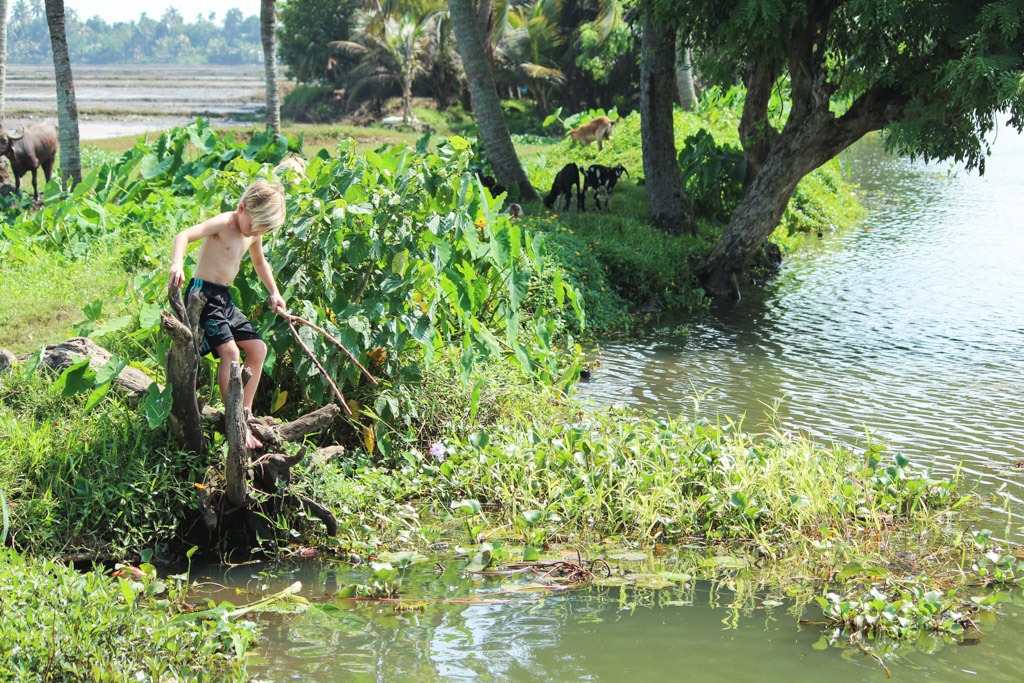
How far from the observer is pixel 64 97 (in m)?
12.9

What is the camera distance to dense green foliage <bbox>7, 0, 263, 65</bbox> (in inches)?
6329

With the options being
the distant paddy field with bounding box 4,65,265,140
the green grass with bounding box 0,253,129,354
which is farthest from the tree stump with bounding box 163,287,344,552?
the distant paddy field with bounding box 4,65,265,140

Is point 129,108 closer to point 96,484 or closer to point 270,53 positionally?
point 270,53

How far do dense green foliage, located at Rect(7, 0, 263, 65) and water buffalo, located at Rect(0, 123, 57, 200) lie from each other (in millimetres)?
155297

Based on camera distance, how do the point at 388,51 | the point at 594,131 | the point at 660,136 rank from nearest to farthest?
the point at 660,136 < the point at 594,131 < the point at 388,51

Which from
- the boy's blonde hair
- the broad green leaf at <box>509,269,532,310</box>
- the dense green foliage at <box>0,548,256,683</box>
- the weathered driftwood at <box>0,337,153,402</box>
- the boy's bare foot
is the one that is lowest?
the dense green foliage at <box>0,548,256,683</box>

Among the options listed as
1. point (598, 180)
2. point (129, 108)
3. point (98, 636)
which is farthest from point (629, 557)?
point (129, 108)

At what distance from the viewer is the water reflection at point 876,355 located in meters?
7.80

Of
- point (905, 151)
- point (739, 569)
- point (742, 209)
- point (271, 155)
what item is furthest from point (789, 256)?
point (739, 569)

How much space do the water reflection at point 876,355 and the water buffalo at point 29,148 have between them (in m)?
8.66

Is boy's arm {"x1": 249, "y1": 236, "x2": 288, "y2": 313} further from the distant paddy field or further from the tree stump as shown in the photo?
the distant paddy field

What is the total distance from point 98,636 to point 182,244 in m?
2.04

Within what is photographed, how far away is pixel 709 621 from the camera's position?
4863 millimetres

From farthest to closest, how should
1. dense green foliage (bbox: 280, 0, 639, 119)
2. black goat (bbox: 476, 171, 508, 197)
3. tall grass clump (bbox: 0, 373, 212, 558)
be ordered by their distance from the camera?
dense green foliage (bbox: 280, 0, 639, 119), black goat (bbox: 476, 171, 508, 197), tall grass clump (bbox: 0, 373, 212, 558)
